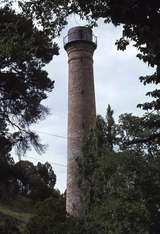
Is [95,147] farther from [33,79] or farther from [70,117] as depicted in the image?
[70,117]

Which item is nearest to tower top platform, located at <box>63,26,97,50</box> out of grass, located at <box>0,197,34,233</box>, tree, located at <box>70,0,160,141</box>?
grass, located at <box>0,197,34,233</box>

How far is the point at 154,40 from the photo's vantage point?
7.84m

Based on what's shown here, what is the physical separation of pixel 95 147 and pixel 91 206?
11.1 ft

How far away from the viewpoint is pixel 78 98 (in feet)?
110

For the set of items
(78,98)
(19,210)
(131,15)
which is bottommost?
(131,15)

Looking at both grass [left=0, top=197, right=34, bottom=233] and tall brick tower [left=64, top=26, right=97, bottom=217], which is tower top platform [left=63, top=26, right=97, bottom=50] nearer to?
tall brick tower [left=64, top=26, right=97, bottom=217]

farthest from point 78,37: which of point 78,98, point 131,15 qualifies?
point 131,15

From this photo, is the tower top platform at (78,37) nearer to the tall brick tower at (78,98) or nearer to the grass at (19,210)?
the tall brick tower at (78,98)

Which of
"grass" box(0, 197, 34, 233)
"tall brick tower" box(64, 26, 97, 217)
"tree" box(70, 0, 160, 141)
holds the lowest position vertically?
"tree" box(70, 0, 160, 141)

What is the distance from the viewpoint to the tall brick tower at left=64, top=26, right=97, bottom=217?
3156cm

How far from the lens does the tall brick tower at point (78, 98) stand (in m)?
31.6

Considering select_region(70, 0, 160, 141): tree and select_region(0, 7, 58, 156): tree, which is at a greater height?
select_region(0, 7, 58, 156): tree

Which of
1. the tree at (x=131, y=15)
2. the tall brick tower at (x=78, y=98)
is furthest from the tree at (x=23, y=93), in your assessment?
the tree at (x=131, y=15)

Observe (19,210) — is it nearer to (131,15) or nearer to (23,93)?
(23,93)
